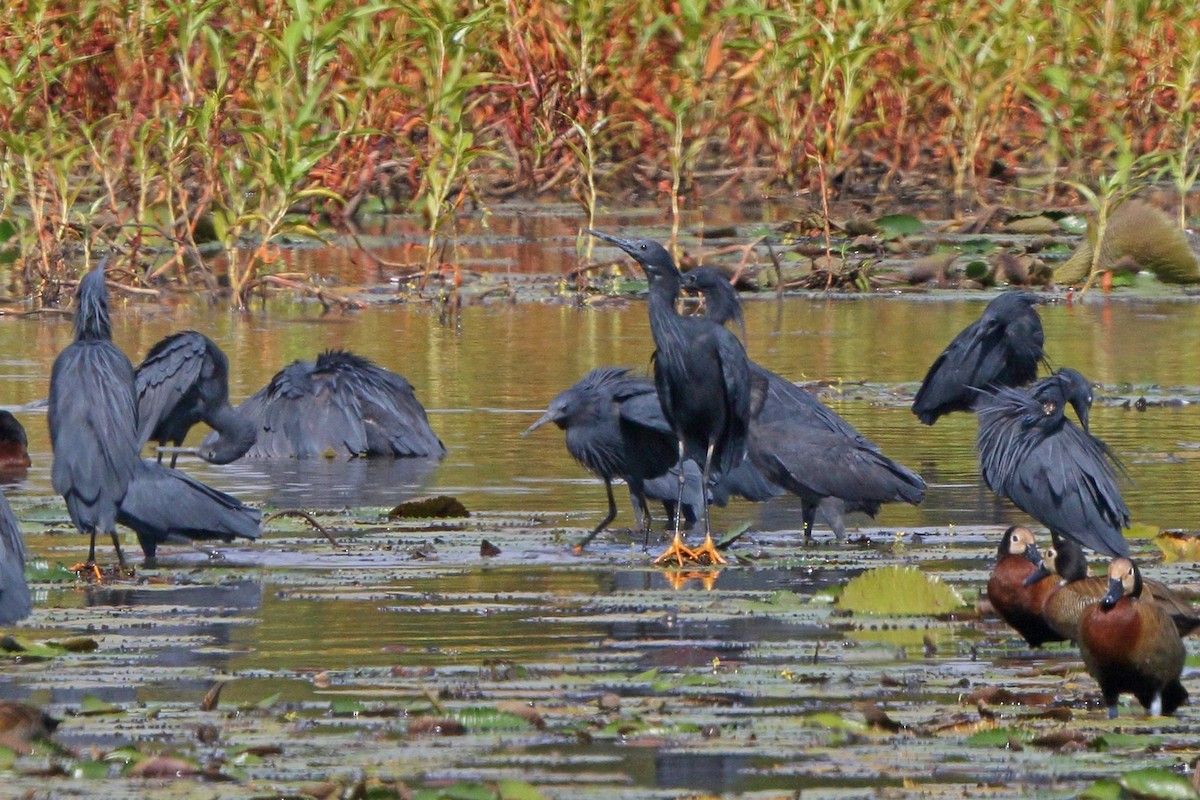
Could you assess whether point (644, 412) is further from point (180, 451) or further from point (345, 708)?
point (345, 708)

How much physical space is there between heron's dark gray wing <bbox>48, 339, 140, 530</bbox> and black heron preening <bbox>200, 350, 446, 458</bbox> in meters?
2.54

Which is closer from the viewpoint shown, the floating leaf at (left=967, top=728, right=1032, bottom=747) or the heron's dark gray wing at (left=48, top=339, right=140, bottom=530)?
the floating leaf at (left=967, top=728, right=1032, bottom=747)

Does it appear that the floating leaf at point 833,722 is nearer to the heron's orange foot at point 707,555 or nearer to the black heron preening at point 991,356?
the heron's orange foot at point 707,555

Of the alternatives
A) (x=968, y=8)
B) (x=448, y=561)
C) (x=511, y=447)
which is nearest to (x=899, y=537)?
(x=448, y=561)

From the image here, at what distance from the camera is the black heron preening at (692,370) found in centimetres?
780

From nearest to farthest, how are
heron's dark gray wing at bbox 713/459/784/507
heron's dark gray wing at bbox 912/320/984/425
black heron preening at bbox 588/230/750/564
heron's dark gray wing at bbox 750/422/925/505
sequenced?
black heron preening at bbox 588/230/750/564 < heron's dark gray wing at bbox 750/422/925/505 < heron's dark gray wing at bbox 713/459/784/507 < heron's dark gray wing at bbox 912/320/984/425

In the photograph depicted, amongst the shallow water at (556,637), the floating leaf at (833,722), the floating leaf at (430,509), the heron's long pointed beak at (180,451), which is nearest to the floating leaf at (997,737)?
the shallow water at (556,637)

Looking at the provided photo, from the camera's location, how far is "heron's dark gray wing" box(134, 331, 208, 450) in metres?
8.93

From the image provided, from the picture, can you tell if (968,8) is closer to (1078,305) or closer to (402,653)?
(1078,305)

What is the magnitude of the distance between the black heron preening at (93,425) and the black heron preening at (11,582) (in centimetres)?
115

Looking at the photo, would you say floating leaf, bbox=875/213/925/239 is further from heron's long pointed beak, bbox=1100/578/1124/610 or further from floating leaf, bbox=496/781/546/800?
floating leaf, bbox=496/781/546/800

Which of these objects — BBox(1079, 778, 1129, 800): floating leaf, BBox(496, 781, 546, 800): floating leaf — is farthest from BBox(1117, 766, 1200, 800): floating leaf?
BBox(496, 781, 546, 800): floating leaf

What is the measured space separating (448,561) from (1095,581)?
6.96ft

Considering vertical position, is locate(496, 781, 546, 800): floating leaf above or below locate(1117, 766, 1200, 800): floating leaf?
below
